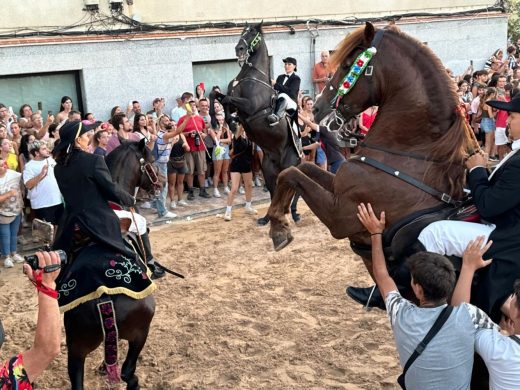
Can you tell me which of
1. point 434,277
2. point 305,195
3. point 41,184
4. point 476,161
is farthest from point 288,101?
point 434,277

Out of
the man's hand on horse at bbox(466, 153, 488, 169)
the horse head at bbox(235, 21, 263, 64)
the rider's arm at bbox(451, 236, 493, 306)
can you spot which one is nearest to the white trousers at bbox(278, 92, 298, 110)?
the horse head at bbox(235, 21, 263, 64)

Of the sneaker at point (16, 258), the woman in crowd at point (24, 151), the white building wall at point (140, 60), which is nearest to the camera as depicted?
the sneaker at point (16, 258)

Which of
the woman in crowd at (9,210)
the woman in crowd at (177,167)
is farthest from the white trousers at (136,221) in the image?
the woman in crowd at (177,167)

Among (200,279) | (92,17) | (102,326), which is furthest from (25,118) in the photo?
(102,326)

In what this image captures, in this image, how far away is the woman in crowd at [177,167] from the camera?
451 inches

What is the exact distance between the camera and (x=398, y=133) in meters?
4.23

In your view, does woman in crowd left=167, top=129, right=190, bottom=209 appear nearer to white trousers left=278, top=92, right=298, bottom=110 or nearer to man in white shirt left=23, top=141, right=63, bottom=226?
white trousers left=278, top=92, right=298, bottom=110

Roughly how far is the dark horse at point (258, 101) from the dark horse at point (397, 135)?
17.2ft

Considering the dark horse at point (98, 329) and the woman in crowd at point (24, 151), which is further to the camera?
the woman in crowd at point (24, 151)

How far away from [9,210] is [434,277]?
7.12 meters

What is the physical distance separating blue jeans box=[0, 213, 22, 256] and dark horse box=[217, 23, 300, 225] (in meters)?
3.58

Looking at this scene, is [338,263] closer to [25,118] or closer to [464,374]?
[464,374]

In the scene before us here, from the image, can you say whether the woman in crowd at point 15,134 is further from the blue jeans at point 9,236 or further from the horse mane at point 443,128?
the horse mane at point 443,128

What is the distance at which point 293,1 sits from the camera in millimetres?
16688
